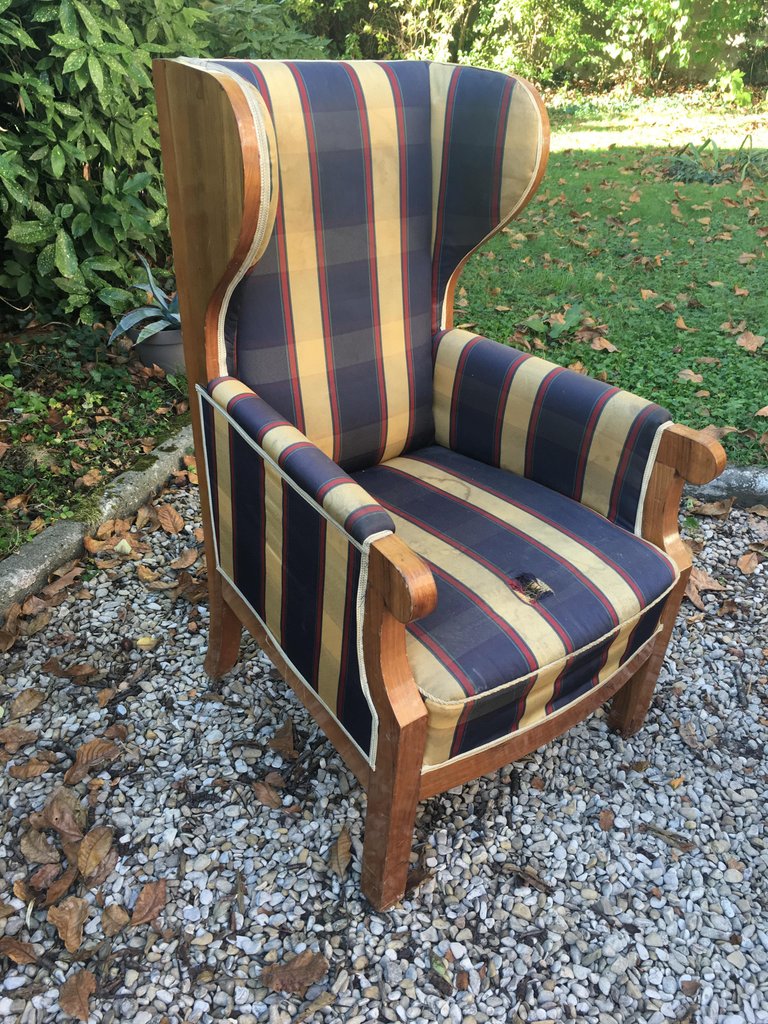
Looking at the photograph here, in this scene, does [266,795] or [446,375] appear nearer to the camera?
[266,795]

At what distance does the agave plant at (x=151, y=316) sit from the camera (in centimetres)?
302

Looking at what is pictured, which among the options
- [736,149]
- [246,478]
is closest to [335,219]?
[246,478]

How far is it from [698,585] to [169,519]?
176 cm

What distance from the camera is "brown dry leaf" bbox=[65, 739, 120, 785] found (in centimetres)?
178

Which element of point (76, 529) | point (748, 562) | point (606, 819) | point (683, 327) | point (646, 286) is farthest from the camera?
point (646, 286)

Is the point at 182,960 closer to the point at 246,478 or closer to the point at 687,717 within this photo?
the point at 246,478

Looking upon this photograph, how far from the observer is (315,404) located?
5.70 ft

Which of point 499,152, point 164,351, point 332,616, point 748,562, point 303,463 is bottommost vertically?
point 748,562

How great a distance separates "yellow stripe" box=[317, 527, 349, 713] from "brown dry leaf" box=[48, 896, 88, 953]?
2.09ft

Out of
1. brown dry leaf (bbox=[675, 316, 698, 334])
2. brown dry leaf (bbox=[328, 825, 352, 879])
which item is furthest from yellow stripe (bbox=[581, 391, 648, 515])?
brown dry leaf (bbox=[675, 316, 698, 334])

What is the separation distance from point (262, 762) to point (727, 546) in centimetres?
173

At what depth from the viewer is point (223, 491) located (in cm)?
169

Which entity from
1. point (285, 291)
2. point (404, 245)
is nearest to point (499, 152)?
point (404, 245)

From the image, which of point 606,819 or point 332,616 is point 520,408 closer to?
point 332,616
